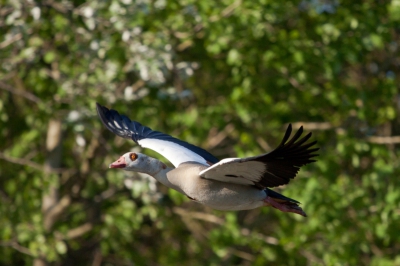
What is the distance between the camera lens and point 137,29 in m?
10.2

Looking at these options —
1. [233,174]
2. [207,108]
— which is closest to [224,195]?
[233,174]

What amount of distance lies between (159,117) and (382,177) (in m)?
Answer: 2.85

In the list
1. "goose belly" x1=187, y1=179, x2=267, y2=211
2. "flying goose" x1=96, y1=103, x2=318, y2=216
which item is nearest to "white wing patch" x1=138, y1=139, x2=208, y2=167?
"flying goose" x1=96, y1=103, x2=318, y2=216

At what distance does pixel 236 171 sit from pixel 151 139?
1693 mm

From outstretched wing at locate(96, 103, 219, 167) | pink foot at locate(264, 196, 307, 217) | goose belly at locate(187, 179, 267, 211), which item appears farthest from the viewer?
outstretched wing at locate(96, 103, 219, 167)

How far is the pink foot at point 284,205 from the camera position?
23.0 feet

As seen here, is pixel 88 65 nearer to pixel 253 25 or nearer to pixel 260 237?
pixel 253 25

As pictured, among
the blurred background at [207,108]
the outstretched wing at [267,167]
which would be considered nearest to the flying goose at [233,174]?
the outstretched wing at [267,167]

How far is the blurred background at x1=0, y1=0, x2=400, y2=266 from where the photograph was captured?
10508 mm

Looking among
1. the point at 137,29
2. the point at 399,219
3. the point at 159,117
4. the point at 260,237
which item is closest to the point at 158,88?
the point at 159,117

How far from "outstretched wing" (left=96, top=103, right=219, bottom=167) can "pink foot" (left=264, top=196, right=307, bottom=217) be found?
0.79 m

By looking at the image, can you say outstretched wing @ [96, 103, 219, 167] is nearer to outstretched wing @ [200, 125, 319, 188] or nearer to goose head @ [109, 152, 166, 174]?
goose head @ [109, 152, 166, 174]

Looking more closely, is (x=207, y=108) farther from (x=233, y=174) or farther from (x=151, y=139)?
(x=233, y=174)

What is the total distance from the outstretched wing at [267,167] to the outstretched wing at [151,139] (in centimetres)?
94
